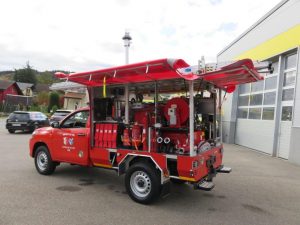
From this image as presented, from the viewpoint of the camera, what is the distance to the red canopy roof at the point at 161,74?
4684 millimetres

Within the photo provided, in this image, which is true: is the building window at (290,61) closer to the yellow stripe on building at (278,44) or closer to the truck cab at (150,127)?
the yellow stripe on building at (278,44)

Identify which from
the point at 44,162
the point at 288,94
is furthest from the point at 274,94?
the point at 44,162

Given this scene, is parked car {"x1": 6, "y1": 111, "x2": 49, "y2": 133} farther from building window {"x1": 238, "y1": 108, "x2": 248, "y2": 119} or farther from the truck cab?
building window {"x1": 238, "y1": 108, "x2": 248, "y2": 119}

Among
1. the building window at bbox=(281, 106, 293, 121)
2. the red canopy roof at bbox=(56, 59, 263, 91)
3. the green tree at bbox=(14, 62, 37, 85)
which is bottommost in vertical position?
the building window at bbox=(281, 106, 293, 121)

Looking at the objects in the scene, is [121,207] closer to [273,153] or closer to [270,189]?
[270,189]

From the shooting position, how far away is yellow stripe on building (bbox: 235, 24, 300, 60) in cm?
1071

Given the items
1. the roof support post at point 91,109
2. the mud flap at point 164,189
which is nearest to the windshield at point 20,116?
the roof support post at point 91,109

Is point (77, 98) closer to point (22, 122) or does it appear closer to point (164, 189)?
point (22, 122)

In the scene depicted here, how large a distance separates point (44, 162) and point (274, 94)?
9.73 meters

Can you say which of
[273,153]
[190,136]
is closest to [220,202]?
[190,136]

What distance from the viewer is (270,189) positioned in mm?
6762

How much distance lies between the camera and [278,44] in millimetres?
11953

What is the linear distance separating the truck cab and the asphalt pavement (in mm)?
428

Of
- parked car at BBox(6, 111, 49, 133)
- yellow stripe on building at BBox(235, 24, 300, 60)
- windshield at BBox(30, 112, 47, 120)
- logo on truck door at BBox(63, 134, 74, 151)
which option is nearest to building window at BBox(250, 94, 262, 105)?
yellow stripe on building at BBox(235, 24, 300, 60)
